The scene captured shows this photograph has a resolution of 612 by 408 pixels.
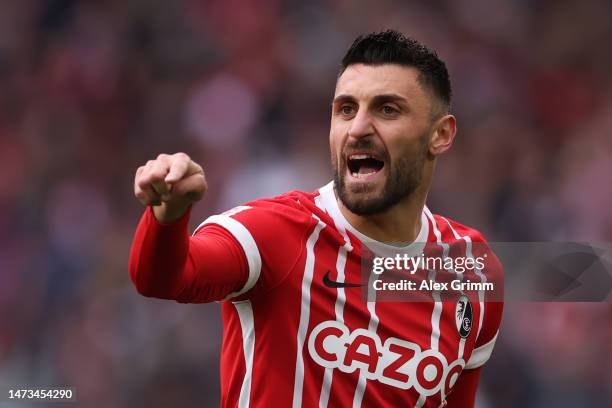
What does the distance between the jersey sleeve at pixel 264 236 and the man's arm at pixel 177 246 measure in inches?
A: 1.2

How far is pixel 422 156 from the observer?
9.91ft

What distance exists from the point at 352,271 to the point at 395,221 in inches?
11.3

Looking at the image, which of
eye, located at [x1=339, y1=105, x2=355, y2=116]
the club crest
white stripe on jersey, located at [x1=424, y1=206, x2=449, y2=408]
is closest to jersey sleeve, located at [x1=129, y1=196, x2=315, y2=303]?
eye, located at [x1=339, y1=105, x2=355, y2=116]

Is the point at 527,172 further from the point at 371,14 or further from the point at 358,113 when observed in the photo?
the point at 358,113

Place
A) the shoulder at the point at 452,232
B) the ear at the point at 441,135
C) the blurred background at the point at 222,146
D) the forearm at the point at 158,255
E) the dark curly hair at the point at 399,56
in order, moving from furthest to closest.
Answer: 1. the blurred background at the point at 222,146
2. the shoulder at the point at 452,232
3. the ear at the point at 441,135
4. the dark curly hair at the point at 399,56
5. the forearm at the point at 158,255

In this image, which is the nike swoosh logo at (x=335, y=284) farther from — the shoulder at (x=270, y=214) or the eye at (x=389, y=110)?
the eye at (x=389, y=110)

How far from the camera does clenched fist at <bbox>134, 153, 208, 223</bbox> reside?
1853 mm

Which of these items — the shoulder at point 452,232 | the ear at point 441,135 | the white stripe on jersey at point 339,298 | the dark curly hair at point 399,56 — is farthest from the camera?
the shoulder at point 452,232

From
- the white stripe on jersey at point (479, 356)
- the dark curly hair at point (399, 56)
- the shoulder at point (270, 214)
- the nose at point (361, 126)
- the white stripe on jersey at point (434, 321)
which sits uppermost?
the dark curly hair at point (399, 56)

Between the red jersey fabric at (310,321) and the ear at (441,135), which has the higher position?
the ear at (441,135)

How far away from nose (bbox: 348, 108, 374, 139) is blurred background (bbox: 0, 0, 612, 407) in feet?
12.0

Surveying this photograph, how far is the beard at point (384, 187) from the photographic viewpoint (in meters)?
2.87

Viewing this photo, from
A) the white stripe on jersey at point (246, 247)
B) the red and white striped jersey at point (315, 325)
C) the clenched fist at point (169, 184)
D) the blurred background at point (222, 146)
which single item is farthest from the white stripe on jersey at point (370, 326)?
the blurred background at point (222, 146)

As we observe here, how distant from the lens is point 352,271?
9.10 feet
